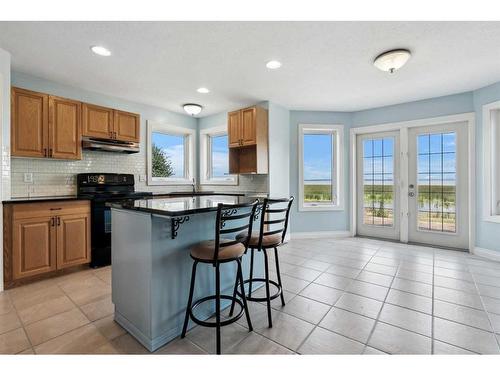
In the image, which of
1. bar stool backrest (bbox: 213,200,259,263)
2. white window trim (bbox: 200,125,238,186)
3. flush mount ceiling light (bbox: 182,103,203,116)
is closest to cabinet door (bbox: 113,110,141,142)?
flush mount ceiling light (bbox: 182,103,203,116)

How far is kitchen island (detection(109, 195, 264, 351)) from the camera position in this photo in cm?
165

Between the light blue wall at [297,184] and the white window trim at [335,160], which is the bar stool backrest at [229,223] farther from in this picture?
the white window trim at [335,160]

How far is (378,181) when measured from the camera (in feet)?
15.6

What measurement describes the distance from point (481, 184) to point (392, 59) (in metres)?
2.59

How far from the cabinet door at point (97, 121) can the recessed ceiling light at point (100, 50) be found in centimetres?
115

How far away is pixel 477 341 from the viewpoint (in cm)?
170

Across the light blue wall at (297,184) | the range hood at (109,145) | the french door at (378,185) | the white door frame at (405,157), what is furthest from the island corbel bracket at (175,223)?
the french door at (378,185)

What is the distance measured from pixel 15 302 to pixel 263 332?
233cm

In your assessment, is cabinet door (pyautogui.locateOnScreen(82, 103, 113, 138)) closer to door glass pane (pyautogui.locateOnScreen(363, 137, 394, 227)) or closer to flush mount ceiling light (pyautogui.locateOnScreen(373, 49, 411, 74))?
flush mount ceiling light (pyautogui.locateOnScreen(373, 49, 411, 74))

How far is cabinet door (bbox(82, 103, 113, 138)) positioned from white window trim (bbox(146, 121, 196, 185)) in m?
0.87

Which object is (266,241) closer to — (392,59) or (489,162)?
(392,59)

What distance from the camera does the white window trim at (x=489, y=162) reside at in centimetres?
358

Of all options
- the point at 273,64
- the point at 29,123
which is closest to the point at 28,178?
the point at 29,123
